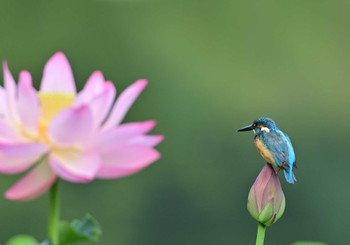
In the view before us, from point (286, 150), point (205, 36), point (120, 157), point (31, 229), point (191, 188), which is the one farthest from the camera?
point (205, 36)

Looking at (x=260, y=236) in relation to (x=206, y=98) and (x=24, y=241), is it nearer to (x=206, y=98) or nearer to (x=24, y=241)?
(x=24, y=241)

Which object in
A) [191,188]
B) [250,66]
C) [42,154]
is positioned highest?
[250,66]

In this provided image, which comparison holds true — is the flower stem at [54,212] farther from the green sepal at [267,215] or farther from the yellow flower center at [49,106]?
the green sepal at [267,215]

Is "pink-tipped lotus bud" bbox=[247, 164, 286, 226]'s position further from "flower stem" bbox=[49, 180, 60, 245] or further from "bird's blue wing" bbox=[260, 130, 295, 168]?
"flower stem" bbox=[49, 180, 60, 245]

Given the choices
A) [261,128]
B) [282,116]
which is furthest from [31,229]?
[261,128]

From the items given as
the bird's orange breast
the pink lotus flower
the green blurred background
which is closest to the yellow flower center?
the pink lotus flower

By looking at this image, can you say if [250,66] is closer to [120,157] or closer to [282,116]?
[282,116]

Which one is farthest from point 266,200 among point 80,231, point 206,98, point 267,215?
point 206,98
